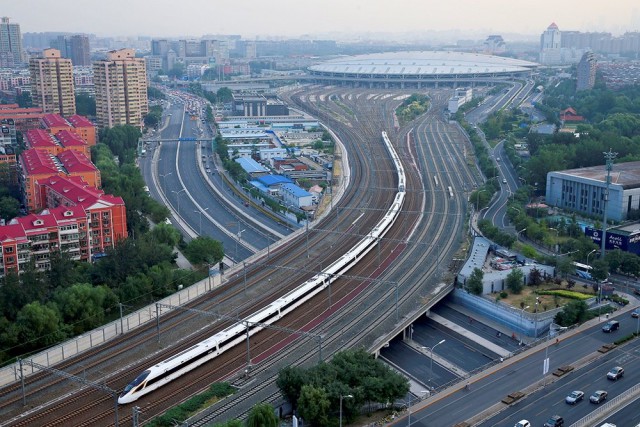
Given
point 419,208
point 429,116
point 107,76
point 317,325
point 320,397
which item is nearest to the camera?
point 320,397

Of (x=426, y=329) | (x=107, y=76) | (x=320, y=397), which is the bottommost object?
(x=426, y=329)

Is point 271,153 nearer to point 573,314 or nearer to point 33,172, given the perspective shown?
point 33,172

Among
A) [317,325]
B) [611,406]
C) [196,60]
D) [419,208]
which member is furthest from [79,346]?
[196,60]

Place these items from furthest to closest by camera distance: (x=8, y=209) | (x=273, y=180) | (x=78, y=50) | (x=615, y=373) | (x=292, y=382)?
(x=78, y=50)
(x=273, y=180)
(x=8, y=209)
(x=615, y=373)
(x=292, y=382)

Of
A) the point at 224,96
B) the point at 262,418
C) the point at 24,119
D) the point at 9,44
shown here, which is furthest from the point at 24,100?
the point at 262,418

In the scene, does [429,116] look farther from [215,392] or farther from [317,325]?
[215,392]

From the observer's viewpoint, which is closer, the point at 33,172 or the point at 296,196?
the point at 33,172

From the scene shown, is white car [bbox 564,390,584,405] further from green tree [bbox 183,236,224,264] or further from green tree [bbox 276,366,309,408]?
green tree [bbox 183,236,224,264]
